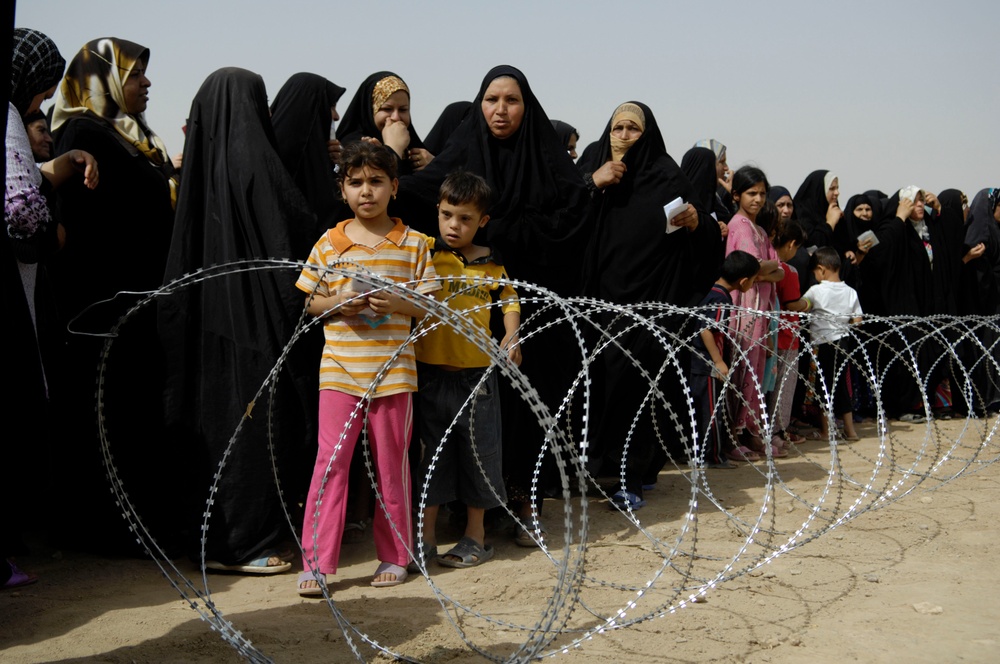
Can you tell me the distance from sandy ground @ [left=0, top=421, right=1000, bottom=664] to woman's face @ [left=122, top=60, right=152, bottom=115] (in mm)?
2338

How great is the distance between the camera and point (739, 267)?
7105mm

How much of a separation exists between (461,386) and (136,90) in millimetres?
2312

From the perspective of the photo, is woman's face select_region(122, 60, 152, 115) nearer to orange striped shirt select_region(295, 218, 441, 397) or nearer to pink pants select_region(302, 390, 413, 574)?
orange striped shirt select_region(295, 218, 441, 397)

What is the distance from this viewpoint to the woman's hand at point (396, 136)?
580 centimetres

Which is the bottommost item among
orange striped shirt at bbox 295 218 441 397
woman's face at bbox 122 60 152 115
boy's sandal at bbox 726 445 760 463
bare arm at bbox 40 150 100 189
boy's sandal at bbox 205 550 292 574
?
boy's sandal at bbox 726 445 760 463

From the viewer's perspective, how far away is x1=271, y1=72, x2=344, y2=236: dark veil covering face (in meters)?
5.24

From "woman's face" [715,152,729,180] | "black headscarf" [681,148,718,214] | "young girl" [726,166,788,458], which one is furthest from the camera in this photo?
"woman's face" [715,152,729,180]

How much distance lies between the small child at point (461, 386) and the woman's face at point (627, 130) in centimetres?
172

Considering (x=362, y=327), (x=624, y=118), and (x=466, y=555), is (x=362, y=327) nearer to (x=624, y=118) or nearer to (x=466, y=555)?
(x=466, y=555)

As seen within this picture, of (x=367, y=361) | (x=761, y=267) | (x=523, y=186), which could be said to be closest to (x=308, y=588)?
(x=367, y=361)

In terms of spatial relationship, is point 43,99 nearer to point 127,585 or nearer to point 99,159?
point 99,159

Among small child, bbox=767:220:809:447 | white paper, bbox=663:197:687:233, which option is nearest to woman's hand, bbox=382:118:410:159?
white paper, bbox=663:197:687:233

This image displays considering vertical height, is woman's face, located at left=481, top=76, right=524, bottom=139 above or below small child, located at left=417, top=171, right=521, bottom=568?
above

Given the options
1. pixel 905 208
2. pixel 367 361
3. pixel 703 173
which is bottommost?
pixel 367 361
